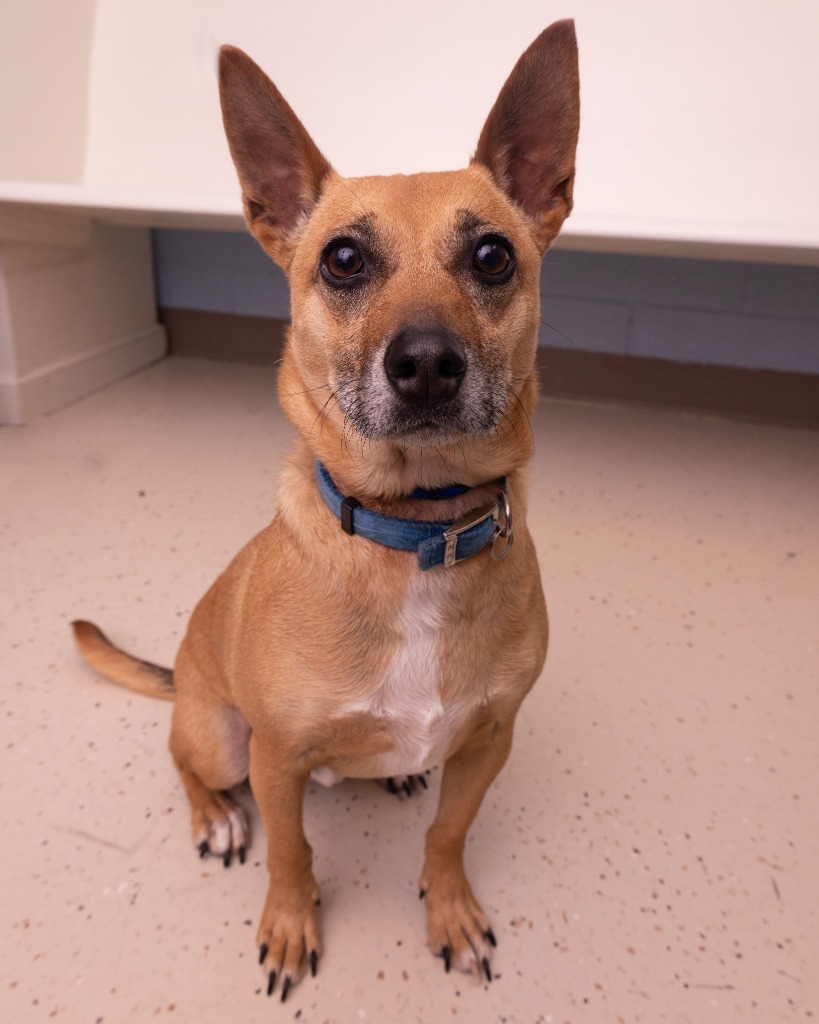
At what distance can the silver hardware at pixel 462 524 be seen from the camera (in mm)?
940

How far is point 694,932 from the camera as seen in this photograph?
45.6 inches

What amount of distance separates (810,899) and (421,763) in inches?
28.1

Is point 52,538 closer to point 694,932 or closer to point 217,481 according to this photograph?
point 217,481

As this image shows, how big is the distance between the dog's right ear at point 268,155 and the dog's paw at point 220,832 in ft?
2.91

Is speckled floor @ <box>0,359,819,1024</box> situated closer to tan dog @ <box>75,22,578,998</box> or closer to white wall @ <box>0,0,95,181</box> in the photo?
tan dog @ <box>75,22,578,998</box>

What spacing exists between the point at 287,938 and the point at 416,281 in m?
0.92

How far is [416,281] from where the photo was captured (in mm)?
934

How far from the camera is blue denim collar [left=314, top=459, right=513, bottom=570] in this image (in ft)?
3.09

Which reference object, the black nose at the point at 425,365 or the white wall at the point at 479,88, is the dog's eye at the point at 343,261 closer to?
the black nose at the point at 425,365

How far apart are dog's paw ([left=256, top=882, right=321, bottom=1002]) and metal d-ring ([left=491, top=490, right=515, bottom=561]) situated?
582 mm

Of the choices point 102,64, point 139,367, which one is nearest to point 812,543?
point 139,367

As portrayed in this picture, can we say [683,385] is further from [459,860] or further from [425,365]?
[425,365]

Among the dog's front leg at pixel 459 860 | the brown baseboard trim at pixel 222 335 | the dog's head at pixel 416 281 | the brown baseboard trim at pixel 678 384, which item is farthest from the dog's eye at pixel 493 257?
the brown baseboard trim at pixel 222 335

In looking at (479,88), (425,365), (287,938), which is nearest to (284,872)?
(287,938)
